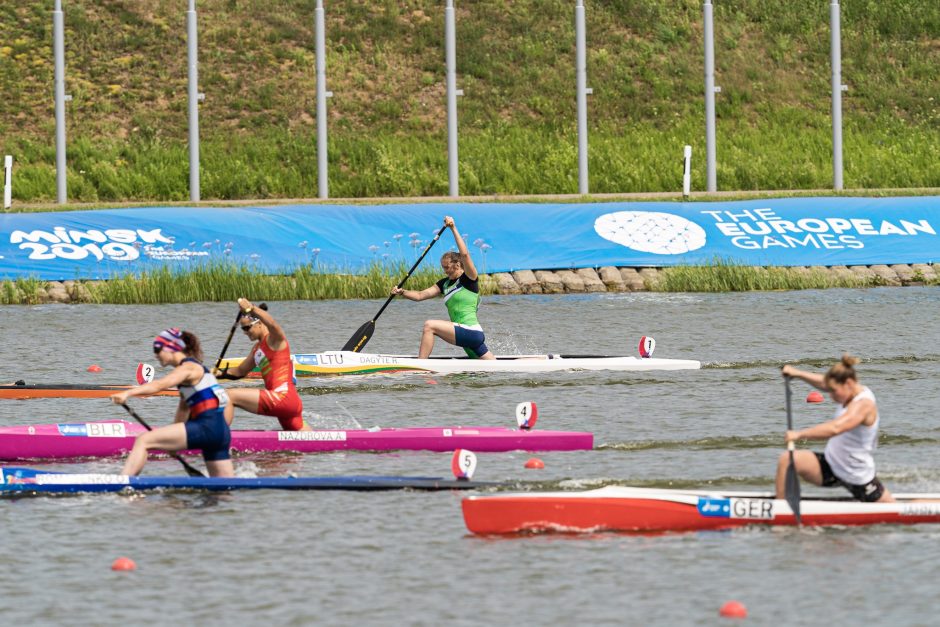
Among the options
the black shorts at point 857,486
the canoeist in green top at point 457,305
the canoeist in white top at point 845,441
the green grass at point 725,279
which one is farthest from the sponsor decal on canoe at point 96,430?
the green grass at point 725,279

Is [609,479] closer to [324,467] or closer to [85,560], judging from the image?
[324,467]

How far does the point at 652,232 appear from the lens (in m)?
34.0

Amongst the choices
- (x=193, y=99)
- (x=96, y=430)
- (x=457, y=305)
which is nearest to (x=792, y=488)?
(x=96, y=430)

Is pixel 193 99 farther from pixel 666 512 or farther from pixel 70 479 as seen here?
pixel 666 512

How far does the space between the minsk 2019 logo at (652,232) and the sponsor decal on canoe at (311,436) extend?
18.0 m

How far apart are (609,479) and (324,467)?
8.72 ft

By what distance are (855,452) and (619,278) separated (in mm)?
20769

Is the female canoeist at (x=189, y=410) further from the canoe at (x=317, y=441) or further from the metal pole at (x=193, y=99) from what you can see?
the metal pole at (x=193, y=99)

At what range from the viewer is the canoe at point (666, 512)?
12.6 m

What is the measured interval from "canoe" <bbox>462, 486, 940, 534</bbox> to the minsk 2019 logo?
2090 cm

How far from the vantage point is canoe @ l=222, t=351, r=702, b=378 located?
21.5 meters

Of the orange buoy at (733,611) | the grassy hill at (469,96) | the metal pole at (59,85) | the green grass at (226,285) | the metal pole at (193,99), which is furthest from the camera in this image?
the grassy hill at (469,96)

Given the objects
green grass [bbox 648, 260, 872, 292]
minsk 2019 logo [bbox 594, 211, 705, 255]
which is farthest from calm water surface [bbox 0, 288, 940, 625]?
minsk 2019 logo [bbox 594, 211, 705, 255]

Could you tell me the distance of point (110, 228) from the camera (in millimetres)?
31859
